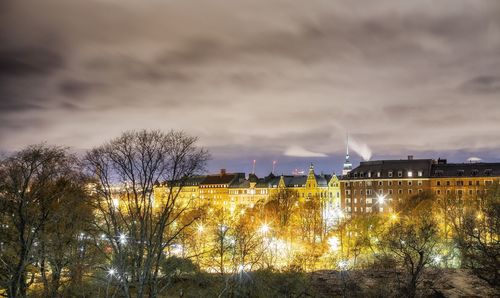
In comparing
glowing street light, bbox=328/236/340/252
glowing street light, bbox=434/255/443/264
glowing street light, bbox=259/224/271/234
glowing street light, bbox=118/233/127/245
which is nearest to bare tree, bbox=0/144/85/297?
glowing street light, bbox=118/233/127/245

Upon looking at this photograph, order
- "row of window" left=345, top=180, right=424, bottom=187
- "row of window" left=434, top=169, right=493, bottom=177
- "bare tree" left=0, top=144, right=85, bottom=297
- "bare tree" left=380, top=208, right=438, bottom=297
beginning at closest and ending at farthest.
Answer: "bare tree" left=0, top=144, right=85, bottom=297 < "bare tree" left=380, top=208, right=438, bottom=297 < "row of window" left=434, top=169, right=493, bottom=177 < "row of window" left=345, top=180, right=424, bottom=187

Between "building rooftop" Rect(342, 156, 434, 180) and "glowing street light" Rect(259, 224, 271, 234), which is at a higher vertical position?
"building rooftop" Rect(342, 156, 434, 180)

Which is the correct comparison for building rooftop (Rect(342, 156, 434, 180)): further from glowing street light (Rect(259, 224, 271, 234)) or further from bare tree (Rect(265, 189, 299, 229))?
glowing street light (Rect(259, 224, 271, 234))

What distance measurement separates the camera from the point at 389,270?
59.5 meters

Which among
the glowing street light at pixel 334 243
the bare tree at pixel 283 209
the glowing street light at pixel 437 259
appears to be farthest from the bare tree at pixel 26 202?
the glowing street light at pixel 334 243

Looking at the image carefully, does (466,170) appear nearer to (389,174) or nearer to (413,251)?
(389,174)

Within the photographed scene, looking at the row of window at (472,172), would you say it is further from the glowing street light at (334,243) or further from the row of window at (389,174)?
the glowing street light at (334,243)

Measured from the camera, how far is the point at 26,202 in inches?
1382

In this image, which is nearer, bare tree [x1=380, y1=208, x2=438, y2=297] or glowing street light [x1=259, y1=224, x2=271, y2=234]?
bare tree [x1=380, y1=208, x2=438, y2=297]

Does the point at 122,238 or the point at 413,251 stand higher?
the point at 122,238

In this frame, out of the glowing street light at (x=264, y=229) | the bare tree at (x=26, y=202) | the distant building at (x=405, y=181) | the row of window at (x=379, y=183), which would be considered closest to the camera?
the bare tree at (x=26, y=202)

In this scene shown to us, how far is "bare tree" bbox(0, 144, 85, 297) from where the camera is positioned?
111 feet

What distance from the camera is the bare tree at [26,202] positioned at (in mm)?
33906

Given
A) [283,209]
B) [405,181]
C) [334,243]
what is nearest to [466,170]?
[405,181]
